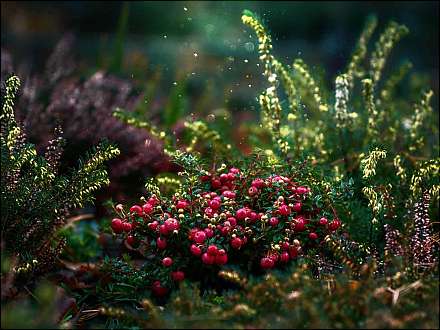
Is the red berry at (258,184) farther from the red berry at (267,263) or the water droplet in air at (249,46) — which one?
the water droplet in air at (249,46)

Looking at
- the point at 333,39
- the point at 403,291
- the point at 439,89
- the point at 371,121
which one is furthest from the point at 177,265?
the point at 333,39

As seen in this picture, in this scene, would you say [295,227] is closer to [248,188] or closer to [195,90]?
[248,188]

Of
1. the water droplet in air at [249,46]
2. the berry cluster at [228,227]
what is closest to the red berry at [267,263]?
the berry cluster at [228,227]

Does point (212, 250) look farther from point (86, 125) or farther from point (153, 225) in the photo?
point (86, 125)

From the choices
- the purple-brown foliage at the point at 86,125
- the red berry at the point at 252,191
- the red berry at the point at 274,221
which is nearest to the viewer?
the red berry at the point at 274,221

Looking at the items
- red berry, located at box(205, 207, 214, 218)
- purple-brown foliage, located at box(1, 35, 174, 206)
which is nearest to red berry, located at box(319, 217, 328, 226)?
red berry, located at box(205, 207, 214, 218)

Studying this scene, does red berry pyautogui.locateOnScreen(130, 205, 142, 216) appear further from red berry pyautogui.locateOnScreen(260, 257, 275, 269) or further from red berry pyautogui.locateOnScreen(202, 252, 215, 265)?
red berry pyautogui.locateOnScreen(260, 257, 275, 269)

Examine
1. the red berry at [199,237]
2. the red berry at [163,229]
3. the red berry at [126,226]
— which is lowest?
the red berry at [199,237]

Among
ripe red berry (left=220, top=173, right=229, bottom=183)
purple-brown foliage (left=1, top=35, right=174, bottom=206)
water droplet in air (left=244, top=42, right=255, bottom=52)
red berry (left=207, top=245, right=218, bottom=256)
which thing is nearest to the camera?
red berry (left=207, top=245, right=218, bottom=256)

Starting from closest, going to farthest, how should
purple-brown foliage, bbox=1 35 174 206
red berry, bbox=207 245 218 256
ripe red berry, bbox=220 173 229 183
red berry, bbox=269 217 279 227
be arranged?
red berry, bbox=207 245 218 256 < red berry, bbox=269 217 279 227 < ripe red berry, bbox=220 173 229 183 < purple-brown foliage, bbox=1 35 174 206
